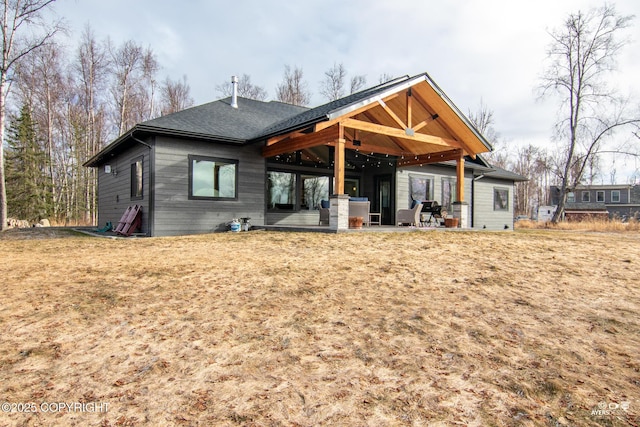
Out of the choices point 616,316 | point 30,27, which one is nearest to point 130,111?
point 30,27

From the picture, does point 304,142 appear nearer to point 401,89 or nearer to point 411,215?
point 401,89

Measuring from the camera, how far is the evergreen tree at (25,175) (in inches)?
784

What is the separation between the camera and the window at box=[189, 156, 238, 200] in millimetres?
9820

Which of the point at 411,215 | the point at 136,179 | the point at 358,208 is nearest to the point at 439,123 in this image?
the point at 411,215

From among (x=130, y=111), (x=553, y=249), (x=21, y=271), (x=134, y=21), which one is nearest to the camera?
(x=21, y=271)

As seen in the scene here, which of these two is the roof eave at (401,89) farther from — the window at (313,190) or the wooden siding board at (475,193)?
the window at (313,190)

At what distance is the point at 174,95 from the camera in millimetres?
25391

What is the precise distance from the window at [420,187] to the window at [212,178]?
708cm

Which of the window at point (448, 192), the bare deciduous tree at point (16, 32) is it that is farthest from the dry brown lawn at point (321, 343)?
the bare deciduous tree at point (16, 32)

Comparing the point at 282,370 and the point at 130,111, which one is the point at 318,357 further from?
the point at 130,111

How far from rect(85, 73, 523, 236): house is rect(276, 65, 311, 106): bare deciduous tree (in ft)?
42.2

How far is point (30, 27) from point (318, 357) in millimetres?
17280

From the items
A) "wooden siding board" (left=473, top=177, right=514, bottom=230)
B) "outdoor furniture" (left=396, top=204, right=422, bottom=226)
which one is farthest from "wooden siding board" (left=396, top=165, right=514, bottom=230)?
"outdoor furniture" (left=396, top=204, right=422, bottom=226)

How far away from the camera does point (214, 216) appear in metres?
10.1
